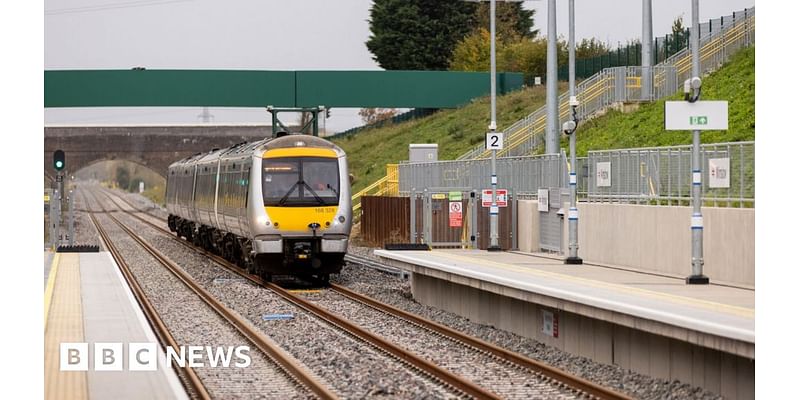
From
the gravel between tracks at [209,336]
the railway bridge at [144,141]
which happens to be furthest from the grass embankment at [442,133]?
the gravel between tracks at [209,336]

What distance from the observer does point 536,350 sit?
1777cm

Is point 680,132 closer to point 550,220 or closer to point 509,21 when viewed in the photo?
point 550,220

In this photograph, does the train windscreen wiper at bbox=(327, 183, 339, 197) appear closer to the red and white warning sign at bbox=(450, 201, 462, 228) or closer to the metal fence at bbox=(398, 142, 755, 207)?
the red and white warning sign at bbox=(450, 201, 462, 228)

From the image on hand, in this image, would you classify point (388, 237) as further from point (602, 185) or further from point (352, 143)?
point (352, 143)

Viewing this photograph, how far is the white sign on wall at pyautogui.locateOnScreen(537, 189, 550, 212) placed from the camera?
27.8 meters

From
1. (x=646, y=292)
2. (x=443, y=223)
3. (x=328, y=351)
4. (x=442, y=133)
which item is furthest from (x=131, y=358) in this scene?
(x=442, y=133)

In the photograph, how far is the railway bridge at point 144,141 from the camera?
59625 millimetres

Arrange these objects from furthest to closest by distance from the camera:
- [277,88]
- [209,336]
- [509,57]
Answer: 1. [509,57]
2. [277,88]
3. [209,336]

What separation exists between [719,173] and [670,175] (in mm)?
2251

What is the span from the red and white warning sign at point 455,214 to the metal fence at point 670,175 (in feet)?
12.8

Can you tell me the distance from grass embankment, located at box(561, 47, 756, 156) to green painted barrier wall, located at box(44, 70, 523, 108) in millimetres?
17111

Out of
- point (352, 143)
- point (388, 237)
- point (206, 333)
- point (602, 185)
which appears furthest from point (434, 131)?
point (206, 333)

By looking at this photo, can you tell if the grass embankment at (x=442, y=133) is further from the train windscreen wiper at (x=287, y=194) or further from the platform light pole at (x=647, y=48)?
A: the train windscreen wiper at (x=287, y=194)

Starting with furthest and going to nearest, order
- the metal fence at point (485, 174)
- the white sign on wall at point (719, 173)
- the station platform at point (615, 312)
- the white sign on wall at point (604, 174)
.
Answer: the metal fence at point (485, 174), the white sign on wall at point (604, 174), the white sign on wall at point (719, 173), the station platform at point (615, 312)
